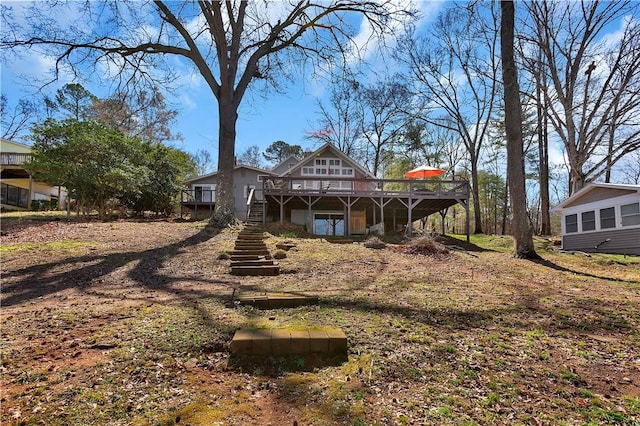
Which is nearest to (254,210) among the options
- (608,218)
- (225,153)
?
(225,153)

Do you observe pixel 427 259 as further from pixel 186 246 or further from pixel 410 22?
pixel 410 22

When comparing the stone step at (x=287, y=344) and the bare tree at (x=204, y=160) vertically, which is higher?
the bare tree at (x=204, y=160)

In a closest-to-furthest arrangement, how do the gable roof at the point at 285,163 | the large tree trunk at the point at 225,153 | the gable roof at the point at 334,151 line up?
the large tree trunk at the point at 225,153 < the gable roof at the point at 334,151 < the gable roof at the point at 285,163

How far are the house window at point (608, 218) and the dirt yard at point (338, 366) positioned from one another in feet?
31.7

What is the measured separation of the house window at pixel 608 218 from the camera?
14.5 metres

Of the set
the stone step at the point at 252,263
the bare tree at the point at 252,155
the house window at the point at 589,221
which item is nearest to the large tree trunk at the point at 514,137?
the stone step at the point at 252,263

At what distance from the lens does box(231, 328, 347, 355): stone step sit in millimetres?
3053

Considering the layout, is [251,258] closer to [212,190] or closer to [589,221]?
[212,190]

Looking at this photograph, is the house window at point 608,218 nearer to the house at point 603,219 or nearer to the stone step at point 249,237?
the house at point 603,219

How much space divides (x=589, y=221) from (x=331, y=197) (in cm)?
1210

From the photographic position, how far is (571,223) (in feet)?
55.9

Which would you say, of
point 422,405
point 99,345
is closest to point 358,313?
point 422,405

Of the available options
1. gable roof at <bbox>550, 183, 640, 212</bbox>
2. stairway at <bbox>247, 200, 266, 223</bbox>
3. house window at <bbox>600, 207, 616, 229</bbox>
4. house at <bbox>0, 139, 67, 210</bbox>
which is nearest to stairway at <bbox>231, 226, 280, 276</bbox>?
stairway at <bbox>247, 200, 266, 223</bbox>

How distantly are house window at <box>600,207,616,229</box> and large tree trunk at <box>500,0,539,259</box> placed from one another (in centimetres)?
754
